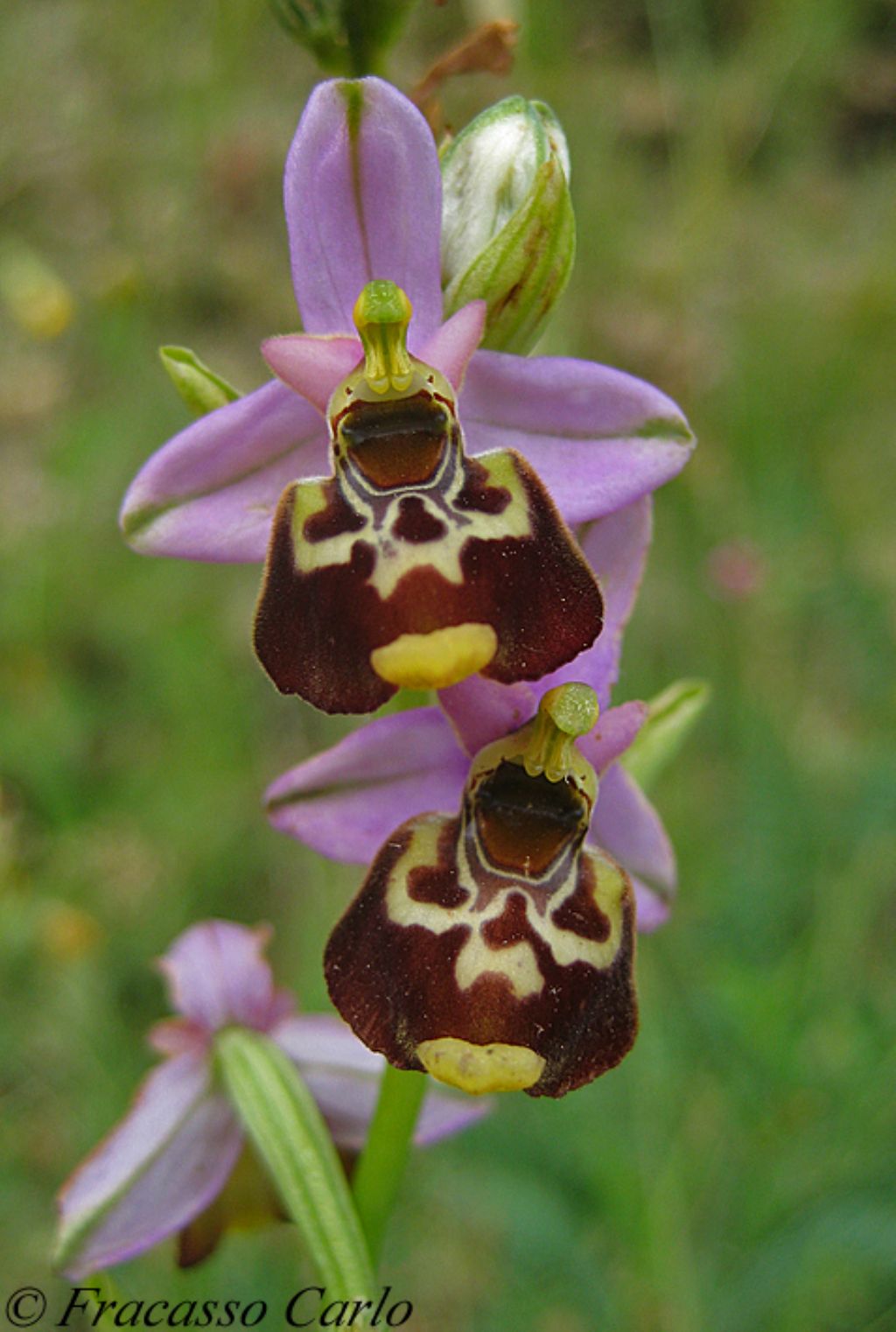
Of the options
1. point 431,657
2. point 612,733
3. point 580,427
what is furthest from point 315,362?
point 612,733

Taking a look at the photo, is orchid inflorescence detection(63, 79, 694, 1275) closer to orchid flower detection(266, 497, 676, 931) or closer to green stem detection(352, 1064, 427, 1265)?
orchid flower detection(266, 497, 676, 931)

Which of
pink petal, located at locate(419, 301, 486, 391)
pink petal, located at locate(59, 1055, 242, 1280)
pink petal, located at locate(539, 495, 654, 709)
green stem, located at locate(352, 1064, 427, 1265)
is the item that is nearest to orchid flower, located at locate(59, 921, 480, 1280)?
pink petal, located at locate(59, 1055, 242, 1280)

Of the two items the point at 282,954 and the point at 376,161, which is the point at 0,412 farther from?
the point at 376,161

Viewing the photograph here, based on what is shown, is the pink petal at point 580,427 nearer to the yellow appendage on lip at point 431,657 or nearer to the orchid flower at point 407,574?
the orchid flower at point 407,574

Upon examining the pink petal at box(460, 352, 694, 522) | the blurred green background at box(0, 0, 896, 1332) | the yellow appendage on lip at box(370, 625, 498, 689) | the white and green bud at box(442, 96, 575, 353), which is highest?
the white and green bud at box(442, 96, 575, 353)

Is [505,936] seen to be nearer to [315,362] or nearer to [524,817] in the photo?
[524,817]

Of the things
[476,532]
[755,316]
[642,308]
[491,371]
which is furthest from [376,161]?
[755,316]

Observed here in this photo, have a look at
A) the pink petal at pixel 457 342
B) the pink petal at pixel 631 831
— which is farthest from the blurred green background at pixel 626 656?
the pink petal at pixel 457 342
